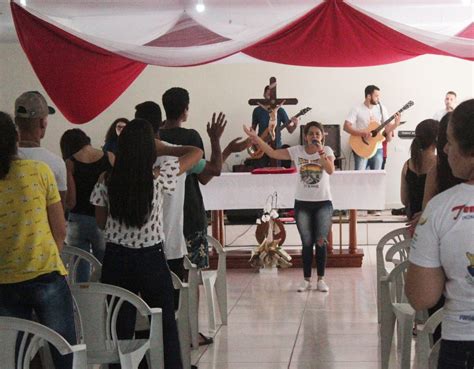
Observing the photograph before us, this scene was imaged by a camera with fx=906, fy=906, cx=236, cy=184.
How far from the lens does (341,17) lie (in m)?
5.08

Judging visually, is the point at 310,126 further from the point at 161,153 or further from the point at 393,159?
the point at 393,159

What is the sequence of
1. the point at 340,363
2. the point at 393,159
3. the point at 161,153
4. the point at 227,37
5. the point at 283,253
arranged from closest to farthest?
1. the point at 161,153
2. the point at 340,363
3. the point at 227,37
4. the point at 283,253
5. the point at 393,159

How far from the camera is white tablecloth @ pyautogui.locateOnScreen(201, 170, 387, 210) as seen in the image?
26.7 feet

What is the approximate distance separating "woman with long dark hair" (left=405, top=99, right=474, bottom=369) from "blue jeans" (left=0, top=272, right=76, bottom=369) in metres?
1.44

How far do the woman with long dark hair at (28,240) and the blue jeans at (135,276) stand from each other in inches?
24.4

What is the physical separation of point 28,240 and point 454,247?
159 centimetres

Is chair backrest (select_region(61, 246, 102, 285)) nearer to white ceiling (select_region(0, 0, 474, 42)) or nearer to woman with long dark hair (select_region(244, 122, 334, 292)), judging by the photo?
white ceiling (select_region(0, 0, 474, 42))

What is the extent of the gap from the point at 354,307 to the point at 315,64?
192 cm

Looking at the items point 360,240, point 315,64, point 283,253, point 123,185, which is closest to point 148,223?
point 123,185

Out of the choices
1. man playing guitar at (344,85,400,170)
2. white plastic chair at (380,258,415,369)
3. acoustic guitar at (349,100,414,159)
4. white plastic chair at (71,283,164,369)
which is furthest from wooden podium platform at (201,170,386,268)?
white plastic chair at (71,283,164,369)

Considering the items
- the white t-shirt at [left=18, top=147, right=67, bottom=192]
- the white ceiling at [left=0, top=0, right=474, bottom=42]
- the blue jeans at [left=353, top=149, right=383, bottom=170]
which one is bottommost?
the blue jeans at [left=353, top=149, right=383, bottom=170]

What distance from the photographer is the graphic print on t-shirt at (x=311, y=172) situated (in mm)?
6836

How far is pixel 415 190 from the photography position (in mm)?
5168

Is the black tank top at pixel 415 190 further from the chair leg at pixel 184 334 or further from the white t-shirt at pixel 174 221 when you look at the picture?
the chair leg at pixel 184 334
